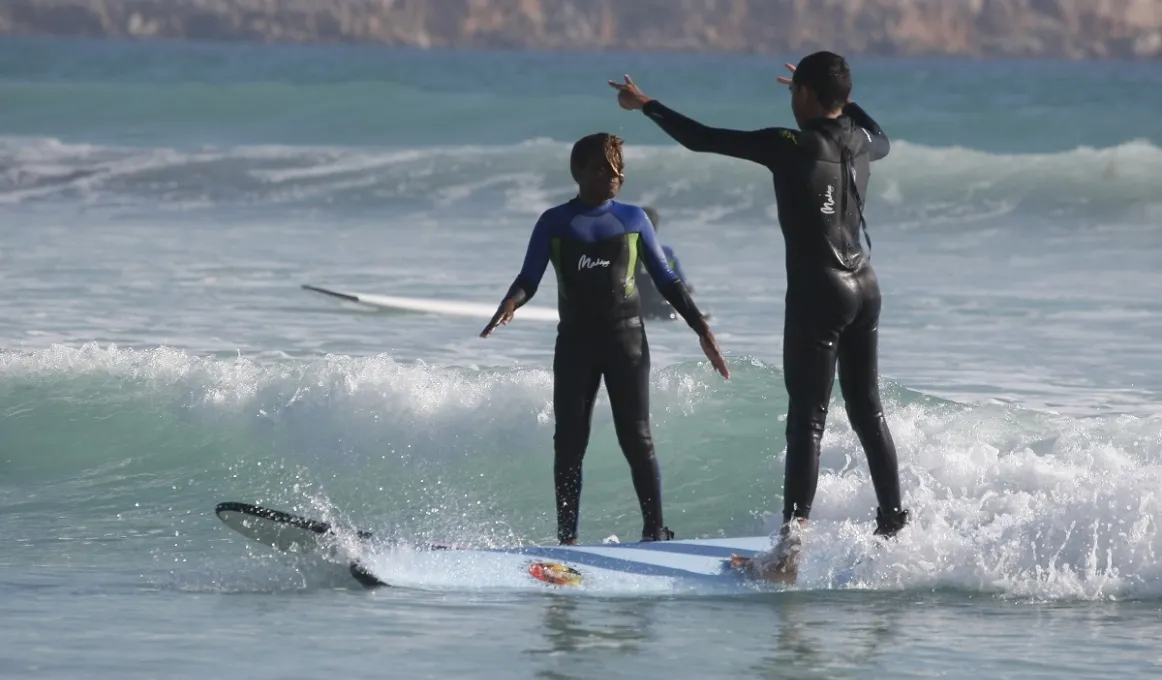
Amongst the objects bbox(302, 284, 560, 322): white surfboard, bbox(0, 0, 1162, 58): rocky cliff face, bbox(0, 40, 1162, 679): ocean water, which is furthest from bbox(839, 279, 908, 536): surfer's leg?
bbox(0, 0, 1162, 58): rocky cliff face

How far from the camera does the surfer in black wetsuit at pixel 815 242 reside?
258 inches

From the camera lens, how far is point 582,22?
117250 mm

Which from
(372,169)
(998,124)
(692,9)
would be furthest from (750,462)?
(692,9)

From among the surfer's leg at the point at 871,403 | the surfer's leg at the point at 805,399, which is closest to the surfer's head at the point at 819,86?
the surfer's leg at the point at 871,403

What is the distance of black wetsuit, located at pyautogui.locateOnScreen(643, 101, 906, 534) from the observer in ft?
21.6

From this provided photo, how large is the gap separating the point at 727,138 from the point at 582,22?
112 m

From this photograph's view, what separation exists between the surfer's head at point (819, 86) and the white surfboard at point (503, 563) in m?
1.72

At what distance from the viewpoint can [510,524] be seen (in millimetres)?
8969

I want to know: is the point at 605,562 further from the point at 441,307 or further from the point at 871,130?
the point at 441,307

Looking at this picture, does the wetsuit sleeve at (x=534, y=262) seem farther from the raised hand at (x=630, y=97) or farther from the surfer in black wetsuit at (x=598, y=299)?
the raised hand at (x=630, y=97)

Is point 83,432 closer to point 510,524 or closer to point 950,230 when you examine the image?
point 510,524

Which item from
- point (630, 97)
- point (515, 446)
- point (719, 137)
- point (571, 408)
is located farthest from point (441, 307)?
point (719, 137)

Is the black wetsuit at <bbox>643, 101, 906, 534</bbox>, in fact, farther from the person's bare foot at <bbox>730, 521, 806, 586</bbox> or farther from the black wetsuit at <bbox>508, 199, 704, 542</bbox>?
the black wetsuit at <bbox>508, 199, 704, 542</bbox>

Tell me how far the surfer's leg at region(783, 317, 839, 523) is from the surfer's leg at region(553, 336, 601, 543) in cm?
81
